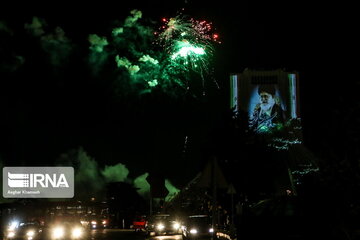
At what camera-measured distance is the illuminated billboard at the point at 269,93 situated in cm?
8431

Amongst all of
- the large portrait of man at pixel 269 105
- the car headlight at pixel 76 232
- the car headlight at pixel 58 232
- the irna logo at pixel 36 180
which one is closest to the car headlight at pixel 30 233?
the car headlight at pixel 58 232

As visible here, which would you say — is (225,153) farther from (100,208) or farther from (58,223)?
(100,208)

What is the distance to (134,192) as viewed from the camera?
261 ft

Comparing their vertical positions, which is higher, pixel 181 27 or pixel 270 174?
pixel 181 27

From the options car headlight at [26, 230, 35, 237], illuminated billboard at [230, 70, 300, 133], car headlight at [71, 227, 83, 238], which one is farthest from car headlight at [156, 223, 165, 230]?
illuminated billboard at [230, 70, 300, 133]

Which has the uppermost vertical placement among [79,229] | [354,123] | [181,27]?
[181,27]

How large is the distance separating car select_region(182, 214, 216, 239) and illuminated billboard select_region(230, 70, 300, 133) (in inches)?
2137

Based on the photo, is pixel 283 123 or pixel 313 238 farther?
pixel 283 123

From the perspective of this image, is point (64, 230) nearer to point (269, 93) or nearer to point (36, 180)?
point (36, 180)

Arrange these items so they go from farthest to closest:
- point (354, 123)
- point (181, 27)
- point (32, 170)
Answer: point (32, 170), point (181, 27), point (354, 123)

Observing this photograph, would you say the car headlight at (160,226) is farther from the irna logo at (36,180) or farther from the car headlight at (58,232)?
the irna logo at (36,180)

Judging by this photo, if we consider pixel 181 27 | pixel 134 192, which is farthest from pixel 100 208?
pixel 181 27

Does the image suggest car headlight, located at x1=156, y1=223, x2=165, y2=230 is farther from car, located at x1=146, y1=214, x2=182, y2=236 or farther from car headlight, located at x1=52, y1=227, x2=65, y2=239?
car headlight, located at x1=52, y1=227, x2=65, y2=239

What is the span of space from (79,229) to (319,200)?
21.5 metres
